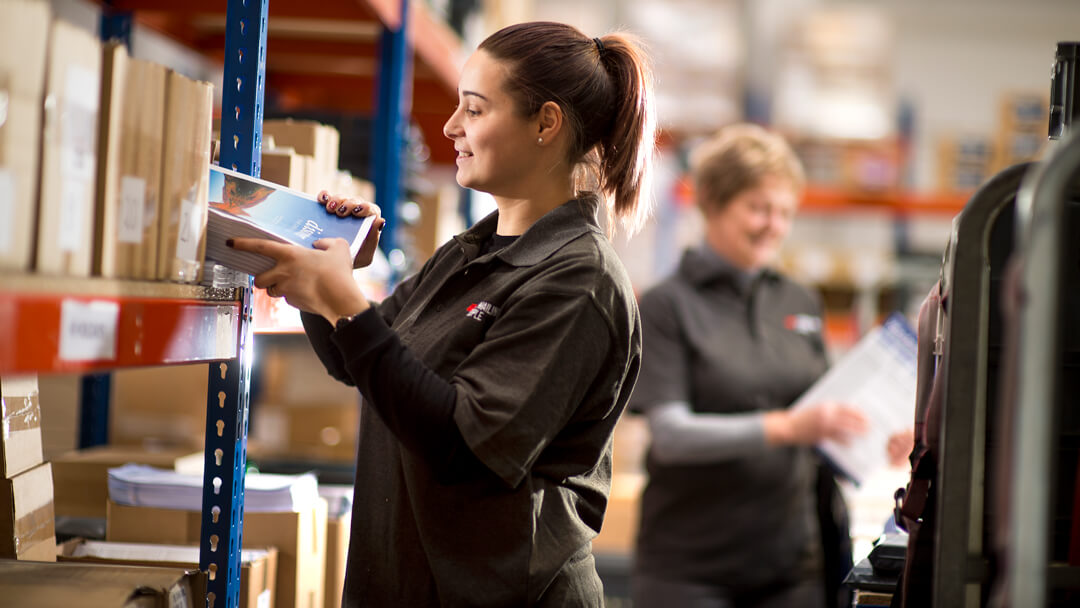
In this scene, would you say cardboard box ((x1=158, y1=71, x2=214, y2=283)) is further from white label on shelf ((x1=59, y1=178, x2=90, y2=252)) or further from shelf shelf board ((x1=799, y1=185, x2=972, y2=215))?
shelf shelf board ((x1=799, y1=185, x2=972, y2=215))

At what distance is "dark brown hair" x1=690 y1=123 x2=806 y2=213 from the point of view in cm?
282

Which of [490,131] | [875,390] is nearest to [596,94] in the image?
[490,131]

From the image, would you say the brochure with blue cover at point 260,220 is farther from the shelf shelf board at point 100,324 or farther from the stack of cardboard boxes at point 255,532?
the stack of cardboard boxes at point 255,532

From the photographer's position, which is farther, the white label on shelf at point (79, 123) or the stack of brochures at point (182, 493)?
the stack of brochures at point (182, 493)

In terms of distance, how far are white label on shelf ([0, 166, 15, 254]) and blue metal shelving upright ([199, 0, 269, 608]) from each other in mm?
602

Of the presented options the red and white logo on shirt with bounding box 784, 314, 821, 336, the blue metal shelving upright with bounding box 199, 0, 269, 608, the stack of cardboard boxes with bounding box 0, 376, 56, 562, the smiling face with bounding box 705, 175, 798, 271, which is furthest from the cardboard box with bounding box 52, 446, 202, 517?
the red and white logo on shirt with bounding box 784, 314, 821, 336

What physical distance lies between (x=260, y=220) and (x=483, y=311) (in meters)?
0.34

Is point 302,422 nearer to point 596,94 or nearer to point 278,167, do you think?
point 278,167

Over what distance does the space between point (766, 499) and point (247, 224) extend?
1.82 metres

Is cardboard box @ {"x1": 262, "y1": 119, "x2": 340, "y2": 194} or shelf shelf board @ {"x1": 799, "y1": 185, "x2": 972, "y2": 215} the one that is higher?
shelf shelf board @ {"x1": 799, "y1": 185, "x2": 972, "y2": 215}

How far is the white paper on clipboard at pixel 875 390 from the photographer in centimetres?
263

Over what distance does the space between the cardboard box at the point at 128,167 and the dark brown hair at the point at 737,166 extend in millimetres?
1979

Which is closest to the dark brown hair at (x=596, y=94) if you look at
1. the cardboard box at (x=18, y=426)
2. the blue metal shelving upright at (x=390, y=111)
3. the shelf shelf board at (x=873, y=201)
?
the cardboard box at (x=18, y=426)

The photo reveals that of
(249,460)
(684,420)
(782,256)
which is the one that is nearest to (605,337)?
(684,420)
